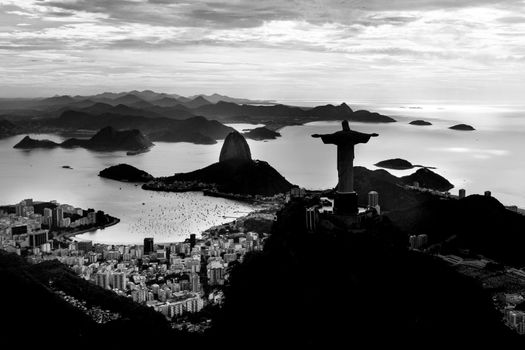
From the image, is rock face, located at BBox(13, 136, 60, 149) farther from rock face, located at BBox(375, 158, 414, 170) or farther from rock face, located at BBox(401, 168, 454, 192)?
rock face, located at BBox(401, 168, 454, 192)

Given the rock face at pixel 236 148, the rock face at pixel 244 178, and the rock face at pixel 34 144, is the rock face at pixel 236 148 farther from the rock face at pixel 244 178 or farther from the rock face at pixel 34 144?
the rock face at pixel 34 144

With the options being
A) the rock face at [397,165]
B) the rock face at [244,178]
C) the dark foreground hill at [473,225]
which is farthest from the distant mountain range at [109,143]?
the dark foreground hill at [473,225]

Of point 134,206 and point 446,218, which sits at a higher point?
point 446,218

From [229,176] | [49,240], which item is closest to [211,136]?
[229,176]

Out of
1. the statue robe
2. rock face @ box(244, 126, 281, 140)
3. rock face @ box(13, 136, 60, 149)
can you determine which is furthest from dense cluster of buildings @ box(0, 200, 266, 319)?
rock face @ box(244, 126, 281, 140)

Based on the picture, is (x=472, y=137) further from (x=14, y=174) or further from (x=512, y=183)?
(x=14, y=174)

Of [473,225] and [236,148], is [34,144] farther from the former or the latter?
[473,225]

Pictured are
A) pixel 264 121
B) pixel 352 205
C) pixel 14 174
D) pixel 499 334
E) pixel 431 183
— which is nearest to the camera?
pixel 499 334

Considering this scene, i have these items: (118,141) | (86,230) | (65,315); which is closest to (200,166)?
(118,141)
